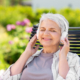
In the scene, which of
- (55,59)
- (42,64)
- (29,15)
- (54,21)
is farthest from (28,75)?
(29,15)

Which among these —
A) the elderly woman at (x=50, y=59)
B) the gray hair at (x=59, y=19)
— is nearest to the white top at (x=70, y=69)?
the elderly woman at (x=50, y=59)

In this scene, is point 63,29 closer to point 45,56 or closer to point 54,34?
point 54,34

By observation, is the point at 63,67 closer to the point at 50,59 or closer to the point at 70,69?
the point at 70,69

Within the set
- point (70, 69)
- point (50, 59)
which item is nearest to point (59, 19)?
point (50, 59)

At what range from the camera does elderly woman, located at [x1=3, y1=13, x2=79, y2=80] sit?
206cm

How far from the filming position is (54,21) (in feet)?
7.17

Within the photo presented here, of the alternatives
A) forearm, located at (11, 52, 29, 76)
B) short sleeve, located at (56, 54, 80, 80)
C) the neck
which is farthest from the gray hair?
forearm, located at (11, 52, 29, 76)

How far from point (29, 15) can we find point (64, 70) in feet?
34.8

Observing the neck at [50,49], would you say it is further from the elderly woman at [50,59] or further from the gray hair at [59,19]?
the gray hair at [59,19]

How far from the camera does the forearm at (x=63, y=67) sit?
201 centimetres

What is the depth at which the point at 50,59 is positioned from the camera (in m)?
2.24

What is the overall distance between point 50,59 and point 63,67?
0.86 ft

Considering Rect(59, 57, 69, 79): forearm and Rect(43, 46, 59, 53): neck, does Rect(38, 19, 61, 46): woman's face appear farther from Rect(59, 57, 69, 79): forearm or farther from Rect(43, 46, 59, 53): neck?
Rect(59, 57, 69, 79): forearm

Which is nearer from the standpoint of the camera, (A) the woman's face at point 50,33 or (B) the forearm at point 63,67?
(B) the forearm at point 63,67
